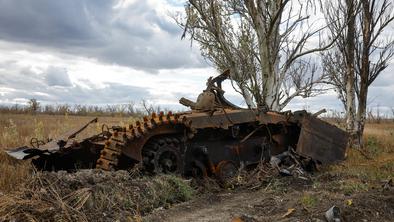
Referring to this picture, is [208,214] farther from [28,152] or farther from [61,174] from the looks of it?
[28,152]

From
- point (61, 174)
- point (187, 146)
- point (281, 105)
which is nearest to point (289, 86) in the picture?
point (281, 105)

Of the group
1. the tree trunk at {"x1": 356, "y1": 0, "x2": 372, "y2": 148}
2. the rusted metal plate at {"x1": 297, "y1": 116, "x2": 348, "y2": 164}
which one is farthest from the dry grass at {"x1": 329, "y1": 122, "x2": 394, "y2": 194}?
the tree trunk at {"x1": 356, "y1": 0, "x2": 372, "y2": 148}

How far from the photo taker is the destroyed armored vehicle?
7.71 m

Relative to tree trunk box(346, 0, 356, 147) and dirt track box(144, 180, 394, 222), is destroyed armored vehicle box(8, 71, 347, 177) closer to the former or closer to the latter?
dirt track box(144, 180, 394, 222)

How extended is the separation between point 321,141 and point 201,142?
10.2 feet

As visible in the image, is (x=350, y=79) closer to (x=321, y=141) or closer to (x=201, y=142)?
(x=321, y=141)

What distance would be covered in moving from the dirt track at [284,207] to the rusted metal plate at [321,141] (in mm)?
3163

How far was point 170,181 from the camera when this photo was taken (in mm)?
7227

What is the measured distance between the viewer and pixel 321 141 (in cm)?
1088

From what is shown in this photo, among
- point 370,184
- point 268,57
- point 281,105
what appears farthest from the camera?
point 281,105

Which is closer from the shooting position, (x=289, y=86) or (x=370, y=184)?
(x=370, y=184)

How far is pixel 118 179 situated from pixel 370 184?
12.3 feet

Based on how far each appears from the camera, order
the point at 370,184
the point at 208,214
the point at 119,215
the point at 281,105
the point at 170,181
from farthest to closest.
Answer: the point at 281,105, the point at 370,184, the point at 170,181, the point at 208,214, the point at 119,215

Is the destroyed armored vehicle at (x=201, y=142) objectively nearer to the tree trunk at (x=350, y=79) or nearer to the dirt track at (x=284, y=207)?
the dirt track at (x=284, y=207)
